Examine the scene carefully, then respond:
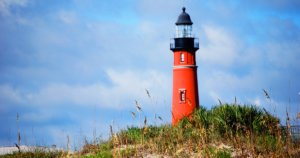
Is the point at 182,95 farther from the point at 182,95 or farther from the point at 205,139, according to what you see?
the point at 205,139

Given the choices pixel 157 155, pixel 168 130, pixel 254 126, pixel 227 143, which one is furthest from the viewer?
pixel 254 126

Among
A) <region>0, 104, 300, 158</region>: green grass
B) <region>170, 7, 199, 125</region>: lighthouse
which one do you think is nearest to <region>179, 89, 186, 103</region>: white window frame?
<region>170, 7, 199, 125</region>: lighthouse

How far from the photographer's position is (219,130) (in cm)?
1423

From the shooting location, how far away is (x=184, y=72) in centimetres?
2719

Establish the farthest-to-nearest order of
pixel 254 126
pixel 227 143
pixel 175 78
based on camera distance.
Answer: pixel 175 78 → pixel 254 126 → pixel 227 143

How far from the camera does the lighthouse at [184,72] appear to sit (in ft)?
87.7

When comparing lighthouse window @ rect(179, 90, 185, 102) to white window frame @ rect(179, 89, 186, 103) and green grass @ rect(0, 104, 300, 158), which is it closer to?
white window frame @ rect(179, 89, 186, 103)

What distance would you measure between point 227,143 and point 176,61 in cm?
1624

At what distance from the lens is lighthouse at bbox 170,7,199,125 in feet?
87.7

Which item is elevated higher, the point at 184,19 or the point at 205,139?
the point at 184,19

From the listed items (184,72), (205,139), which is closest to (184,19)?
(184,72)

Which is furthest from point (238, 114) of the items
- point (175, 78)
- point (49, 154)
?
point (175, 78)

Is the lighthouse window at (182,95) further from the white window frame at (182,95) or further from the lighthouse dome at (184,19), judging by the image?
the lighthouse dome at (184,19)

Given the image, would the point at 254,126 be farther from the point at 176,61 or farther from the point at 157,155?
the point at 176,61
